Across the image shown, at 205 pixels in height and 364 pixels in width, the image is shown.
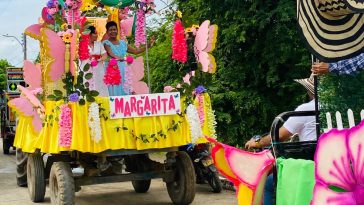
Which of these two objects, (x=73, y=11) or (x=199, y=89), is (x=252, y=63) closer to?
(x=199, y=89)

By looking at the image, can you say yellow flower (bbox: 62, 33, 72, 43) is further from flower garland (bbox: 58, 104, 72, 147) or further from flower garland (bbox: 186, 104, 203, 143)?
flower garland (bbox: 186, 104, 203, 143)

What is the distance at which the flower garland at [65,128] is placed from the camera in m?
6.76

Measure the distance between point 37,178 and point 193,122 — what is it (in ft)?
8.72

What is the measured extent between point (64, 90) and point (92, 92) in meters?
0.55

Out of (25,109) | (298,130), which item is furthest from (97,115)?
(298,130)

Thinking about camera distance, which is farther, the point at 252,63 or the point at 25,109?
the point at 252,63

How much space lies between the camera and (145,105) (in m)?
7.18

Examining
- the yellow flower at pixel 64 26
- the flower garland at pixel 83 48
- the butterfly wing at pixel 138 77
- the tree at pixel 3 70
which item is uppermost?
the tree at pixel 3 70

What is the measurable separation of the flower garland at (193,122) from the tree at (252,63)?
3.79m

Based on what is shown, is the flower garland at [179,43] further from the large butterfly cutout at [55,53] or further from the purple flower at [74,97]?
the purple flower at [74,97]

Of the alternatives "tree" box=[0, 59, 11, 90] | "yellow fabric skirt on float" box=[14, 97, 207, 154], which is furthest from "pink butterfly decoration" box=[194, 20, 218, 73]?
"tree" box=[0, 59, 11, 90]

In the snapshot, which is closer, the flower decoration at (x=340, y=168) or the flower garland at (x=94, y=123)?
the flower decoration at (x=340, y=168)

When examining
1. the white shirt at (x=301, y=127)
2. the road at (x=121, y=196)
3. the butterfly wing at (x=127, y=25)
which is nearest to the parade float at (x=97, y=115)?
the road at (x=121, y=196)

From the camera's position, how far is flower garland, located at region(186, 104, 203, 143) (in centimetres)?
735
